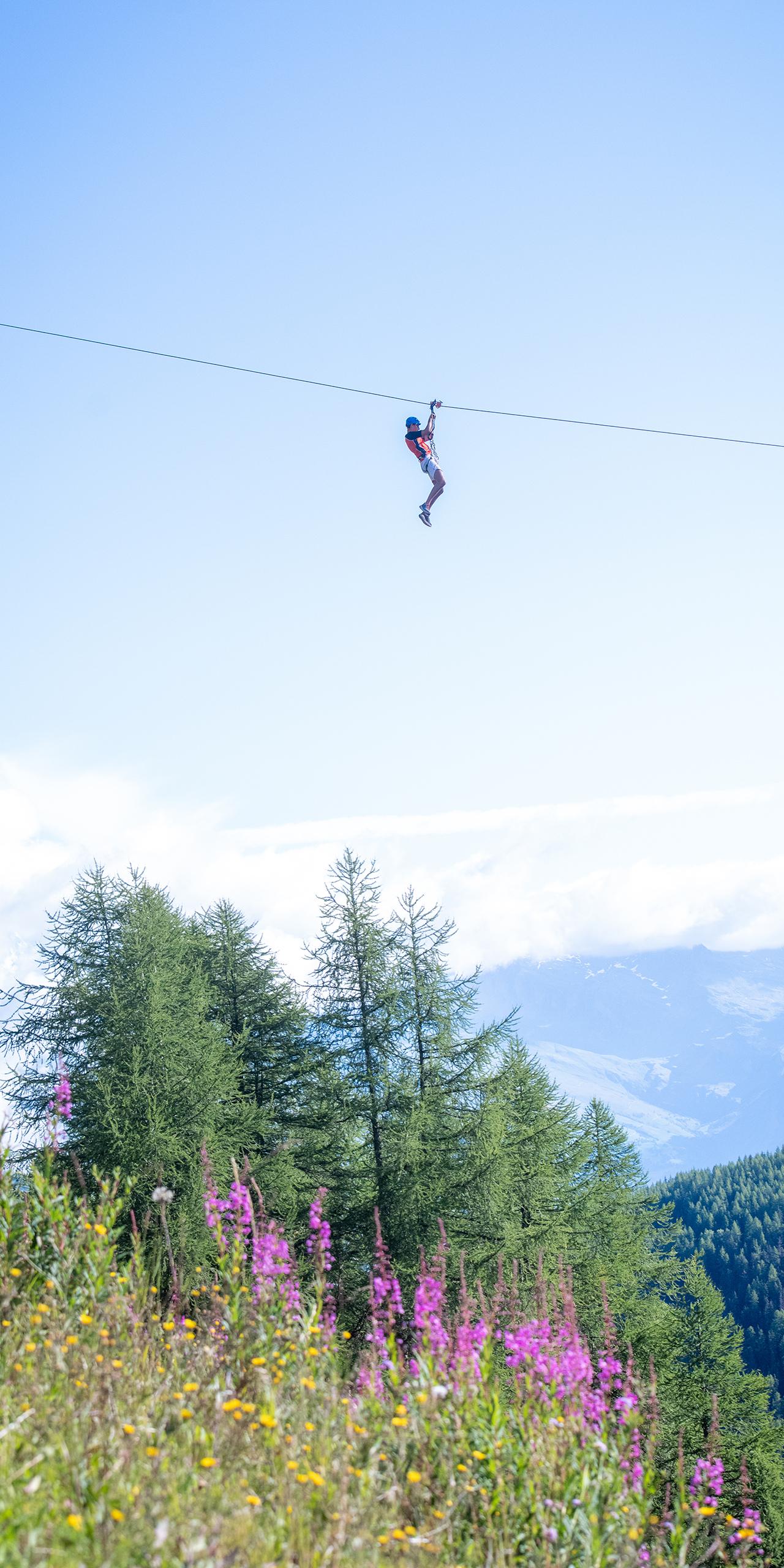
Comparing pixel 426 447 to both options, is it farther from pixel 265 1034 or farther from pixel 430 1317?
pixel 265 1034

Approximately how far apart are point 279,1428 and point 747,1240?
157 m

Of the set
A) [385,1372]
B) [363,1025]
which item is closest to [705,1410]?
[363,1025]

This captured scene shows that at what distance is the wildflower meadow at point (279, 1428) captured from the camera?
3.64 meters

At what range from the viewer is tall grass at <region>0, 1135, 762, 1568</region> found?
3.64 meters

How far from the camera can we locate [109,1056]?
62.7 feet

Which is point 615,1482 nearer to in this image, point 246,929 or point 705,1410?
point 246,929

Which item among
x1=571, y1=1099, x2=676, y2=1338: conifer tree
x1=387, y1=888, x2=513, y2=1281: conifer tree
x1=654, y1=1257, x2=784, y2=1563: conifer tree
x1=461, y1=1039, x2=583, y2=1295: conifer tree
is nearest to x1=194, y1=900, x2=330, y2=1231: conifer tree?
x1=387, y1=888, x2=513, y2=1281: conifer tree

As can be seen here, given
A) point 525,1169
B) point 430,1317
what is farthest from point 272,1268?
point 525,1169

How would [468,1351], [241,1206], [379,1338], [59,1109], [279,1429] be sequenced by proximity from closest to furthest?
[279,1429] → [468,1351] → [379,1338] → [241,1206] → [59,1109]

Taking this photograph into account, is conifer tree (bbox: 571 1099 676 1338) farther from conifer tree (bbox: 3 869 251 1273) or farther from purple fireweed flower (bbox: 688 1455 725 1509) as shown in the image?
purple fireweed flower (bbox: 688 1455 725 1509)

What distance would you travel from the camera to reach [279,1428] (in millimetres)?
4449

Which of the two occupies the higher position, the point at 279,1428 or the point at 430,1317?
the point at 430,1317

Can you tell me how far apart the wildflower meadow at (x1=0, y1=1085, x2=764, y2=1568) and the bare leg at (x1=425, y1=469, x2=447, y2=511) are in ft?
32.1

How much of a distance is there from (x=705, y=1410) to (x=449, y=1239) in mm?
15081
